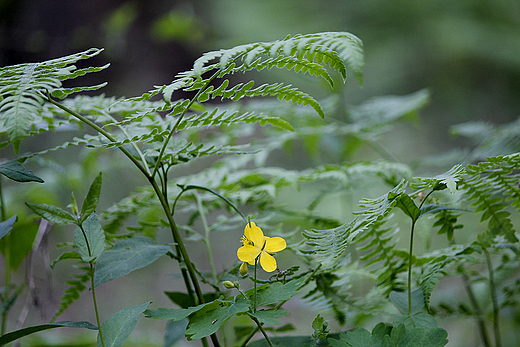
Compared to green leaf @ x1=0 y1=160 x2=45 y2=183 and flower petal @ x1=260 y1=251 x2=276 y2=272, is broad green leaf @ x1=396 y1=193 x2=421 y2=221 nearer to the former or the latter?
flower petal @ x1=260 y1=251 x2=276 y2=272

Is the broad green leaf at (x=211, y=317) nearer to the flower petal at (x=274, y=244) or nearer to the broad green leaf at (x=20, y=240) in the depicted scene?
the flower petal at (x=274, y=244)

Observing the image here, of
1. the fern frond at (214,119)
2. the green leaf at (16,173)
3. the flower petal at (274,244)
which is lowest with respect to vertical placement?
the flower petal at (274,244)

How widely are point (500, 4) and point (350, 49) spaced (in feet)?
9.65

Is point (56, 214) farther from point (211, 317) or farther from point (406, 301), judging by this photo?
point (406, 301)

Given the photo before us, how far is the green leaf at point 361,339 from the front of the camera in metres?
0.41

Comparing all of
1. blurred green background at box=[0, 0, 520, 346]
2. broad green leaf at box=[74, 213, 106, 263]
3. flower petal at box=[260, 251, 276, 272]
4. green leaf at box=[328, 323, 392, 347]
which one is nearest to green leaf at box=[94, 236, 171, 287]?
broad green leaf at box=[74, 213, 106, 263]

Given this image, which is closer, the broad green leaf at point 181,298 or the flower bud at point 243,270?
the flower bud at point 243,270

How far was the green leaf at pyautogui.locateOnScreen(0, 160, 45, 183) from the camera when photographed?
43 centimetres

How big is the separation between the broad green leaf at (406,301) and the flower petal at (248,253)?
0.20m

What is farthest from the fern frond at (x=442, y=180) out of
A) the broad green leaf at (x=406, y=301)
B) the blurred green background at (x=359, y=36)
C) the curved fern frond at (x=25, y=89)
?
the blurred green background at (x=359, y=36)

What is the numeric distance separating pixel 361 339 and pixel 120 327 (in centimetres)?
28

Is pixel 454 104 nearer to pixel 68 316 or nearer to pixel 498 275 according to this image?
pixel 498 275

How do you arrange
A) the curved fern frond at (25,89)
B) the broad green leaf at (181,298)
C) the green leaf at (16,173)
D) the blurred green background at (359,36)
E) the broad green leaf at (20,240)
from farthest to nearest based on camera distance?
the blurred green background at (359,36), the broad green leaf at (20,240), the broad green leaf at (181,298), the green leaf at (16,173), the curved fern frond at (25,89)

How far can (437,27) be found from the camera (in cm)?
254
